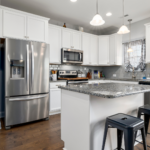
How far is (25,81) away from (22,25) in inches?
49.9

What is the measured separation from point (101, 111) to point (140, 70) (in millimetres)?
3104

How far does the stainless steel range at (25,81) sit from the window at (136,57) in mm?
2842

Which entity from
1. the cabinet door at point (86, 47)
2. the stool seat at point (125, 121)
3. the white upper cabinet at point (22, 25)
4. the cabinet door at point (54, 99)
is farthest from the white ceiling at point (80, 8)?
the stool seat at point (125, 121)

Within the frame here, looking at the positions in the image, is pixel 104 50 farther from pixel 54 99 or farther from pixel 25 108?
pixel 25 108

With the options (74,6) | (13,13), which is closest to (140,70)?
(74,6)

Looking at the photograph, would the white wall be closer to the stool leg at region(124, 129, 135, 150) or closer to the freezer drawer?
the freezer drawer

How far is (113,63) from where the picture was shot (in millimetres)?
4480

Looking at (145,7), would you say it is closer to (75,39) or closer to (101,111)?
(75,39)

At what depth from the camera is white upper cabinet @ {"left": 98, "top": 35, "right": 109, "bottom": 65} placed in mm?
4617

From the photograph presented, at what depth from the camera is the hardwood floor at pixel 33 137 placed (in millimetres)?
1938

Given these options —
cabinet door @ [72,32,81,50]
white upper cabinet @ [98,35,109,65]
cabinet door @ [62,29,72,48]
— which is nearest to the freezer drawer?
cabinet door @ [62,29,72,48]

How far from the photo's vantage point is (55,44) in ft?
12.2

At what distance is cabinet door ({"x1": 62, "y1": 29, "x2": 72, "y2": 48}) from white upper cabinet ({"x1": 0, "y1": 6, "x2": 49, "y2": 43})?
0.79m

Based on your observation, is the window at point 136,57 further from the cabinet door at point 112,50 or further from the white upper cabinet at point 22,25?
the white upper cabinet at point 22,25
